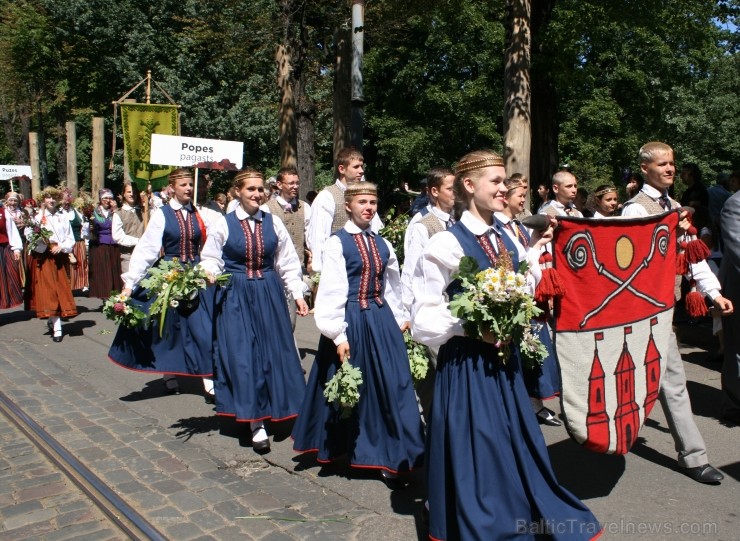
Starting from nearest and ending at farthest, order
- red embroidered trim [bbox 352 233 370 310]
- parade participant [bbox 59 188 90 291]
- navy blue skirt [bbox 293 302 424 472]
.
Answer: navy blue skirt [bbox 293 302 424 472] < red embroidered trim [bbox 352 233 370 310] < parade participant [bbox 59 188 90 291]

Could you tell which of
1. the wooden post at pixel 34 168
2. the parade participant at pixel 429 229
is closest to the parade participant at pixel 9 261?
the parade participant at pixel 429 229

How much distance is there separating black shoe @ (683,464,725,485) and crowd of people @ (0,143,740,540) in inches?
0.6

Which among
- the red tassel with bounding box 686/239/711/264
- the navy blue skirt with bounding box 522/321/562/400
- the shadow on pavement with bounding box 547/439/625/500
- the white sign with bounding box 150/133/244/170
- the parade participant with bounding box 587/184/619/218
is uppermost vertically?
the white sign with bounding box 150/133/244/170

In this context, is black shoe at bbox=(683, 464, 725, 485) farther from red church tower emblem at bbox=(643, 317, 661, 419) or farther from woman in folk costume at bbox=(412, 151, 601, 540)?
woman in folk costume at bbox=(412, 151, 601, 540)

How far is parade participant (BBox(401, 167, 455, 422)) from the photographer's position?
5.26 m

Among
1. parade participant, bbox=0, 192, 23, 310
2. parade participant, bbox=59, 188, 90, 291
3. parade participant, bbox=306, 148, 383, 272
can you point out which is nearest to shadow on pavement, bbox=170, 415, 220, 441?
parade participant, bbox=306, 148, 383, 272

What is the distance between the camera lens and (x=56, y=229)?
431 inches

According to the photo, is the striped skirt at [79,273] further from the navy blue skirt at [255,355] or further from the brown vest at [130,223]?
the navy blue skirt at [255,355]

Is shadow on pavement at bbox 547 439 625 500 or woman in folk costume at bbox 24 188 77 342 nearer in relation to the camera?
shadow on pavement at bbox 547 439 625 500

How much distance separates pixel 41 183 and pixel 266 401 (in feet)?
108

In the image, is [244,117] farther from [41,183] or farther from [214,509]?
[214,509]

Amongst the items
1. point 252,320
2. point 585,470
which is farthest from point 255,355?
point 585,470

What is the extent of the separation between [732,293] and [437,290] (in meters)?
3.19

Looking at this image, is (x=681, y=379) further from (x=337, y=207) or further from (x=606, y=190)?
(x=337, y=207)
